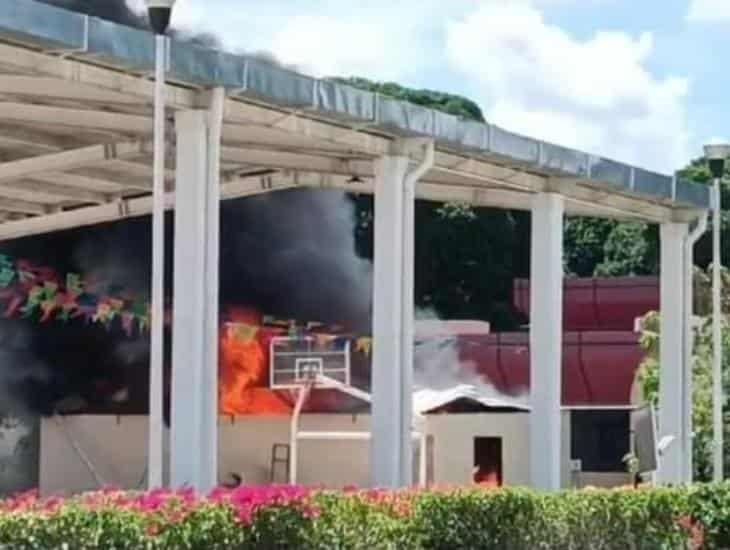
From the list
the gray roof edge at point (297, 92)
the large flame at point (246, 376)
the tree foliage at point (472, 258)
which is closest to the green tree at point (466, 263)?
the tree foliage at point (472, 258)

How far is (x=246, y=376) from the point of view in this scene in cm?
2680

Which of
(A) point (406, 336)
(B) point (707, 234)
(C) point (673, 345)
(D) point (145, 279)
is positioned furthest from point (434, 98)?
(A) point (406, 336)

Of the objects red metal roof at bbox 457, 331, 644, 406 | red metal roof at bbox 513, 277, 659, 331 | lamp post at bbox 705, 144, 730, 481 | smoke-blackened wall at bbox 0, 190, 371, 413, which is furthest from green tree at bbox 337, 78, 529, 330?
lamp post at bbox 705, 144, 730, 481

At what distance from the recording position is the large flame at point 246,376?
26.4 m

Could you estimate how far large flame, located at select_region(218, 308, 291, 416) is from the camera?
26.4 meters

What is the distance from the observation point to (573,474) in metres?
29.0

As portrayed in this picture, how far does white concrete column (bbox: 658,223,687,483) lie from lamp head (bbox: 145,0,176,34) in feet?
33.4

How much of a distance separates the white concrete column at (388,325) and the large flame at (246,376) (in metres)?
10.1

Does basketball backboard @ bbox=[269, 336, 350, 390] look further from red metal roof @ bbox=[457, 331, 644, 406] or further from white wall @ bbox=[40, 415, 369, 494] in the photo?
red metal roof @ bbox=[457, 331, 644, 406]

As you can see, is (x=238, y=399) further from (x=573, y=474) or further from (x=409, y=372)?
(x=409, y=372)

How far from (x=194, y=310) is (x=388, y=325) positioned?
2.97 metres

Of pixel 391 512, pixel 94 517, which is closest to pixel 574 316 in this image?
pixel 391 512

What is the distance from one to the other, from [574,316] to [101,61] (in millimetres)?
25656

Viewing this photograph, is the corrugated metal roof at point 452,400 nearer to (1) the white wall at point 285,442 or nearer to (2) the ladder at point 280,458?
(1) the white wall at point 285,442
